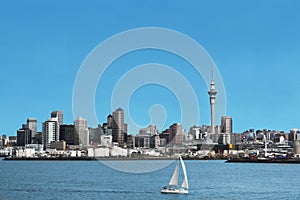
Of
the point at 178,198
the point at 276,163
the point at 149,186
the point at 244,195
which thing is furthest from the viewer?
the point at 276,163

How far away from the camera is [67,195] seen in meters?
57.3

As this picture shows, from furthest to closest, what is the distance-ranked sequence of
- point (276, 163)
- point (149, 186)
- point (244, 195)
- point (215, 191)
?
point (276, 163) < point (149, 186) < point (215, 191) < point (244, 195)

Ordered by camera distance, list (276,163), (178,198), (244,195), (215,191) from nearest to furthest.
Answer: (178,198)
(244,195)
(215,191)
(276,163)

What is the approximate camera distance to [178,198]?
55.1 m

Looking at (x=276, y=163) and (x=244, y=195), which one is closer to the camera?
(x=244, y=195)

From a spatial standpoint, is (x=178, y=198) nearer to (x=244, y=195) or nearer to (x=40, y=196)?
(x=244, y=195)

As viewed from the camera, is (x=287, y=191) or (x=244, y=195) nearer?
(x=244, y=195)

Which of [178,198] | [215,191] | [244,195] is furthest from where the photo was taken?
[215,191]

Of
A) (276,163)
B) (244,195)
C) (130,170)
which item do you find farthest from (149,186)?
(276,163)

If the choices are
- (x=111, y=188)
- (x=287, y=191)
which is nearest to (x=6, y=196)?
(x=111, y=188)

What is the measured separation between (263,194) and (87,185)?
850 inches

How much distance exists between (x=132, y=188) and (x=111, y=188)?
94.1 inches

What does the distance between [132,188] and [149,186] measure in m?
4.00

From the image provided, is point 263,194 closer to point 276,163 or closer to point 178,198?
point 178,198
